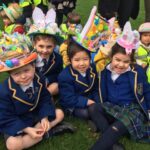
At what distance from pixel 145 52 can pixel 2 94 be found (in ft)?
6.57

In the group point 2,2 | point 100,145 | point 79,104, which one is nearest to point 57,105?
point 79,104

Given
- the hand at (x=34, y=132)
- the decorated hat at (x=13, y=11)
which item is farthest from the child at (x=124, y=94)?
the decorated hat at (x=13, y=11)

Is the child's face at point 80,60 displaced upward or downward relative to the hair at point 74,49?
downward

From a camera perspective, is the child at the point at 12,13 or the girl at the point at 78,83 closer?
the girl at the point at 78,83

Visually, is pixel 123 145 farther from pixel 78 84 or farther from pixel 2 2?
pixel 2 2

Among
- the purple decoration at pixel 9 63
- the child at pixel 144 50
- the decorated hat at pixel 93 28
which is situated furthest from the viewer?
the child at pixel 144 50

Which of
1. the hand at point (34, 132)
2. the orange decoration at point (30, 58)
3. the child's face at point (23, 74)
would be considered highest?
the orange decoration at point (30, 58)

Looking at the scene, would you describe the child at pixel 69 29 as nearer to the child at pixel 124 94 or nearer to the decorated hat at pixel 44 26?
the decorated hat at pixel 44 26

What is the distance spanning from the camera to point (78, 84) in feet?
12.7

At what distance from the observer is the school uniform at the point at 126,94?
11.9ft

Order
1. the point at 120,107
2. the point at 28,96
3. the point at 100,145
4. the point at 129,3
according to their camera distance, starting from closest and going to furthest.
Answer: the point at 100,145 < the point at 28,96 < the point at 120,107 < the point at 129,3

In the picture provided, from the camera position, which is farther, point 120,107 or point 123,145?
point 120,107

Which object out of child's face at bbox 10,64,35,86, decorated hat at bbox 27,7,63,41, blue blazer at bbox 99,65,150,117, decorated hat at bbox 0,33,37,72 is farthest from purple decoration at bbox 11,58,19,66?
blue blazer at bbox 99,65,150,117

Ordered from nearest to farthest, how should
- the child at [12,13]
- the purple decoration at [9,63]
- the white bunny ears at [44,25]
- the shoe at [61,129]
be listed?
the purple decoration at [9,63] → the shoe at [61,129] → the white bunny ears at [44,25] → the child at [12,13]
